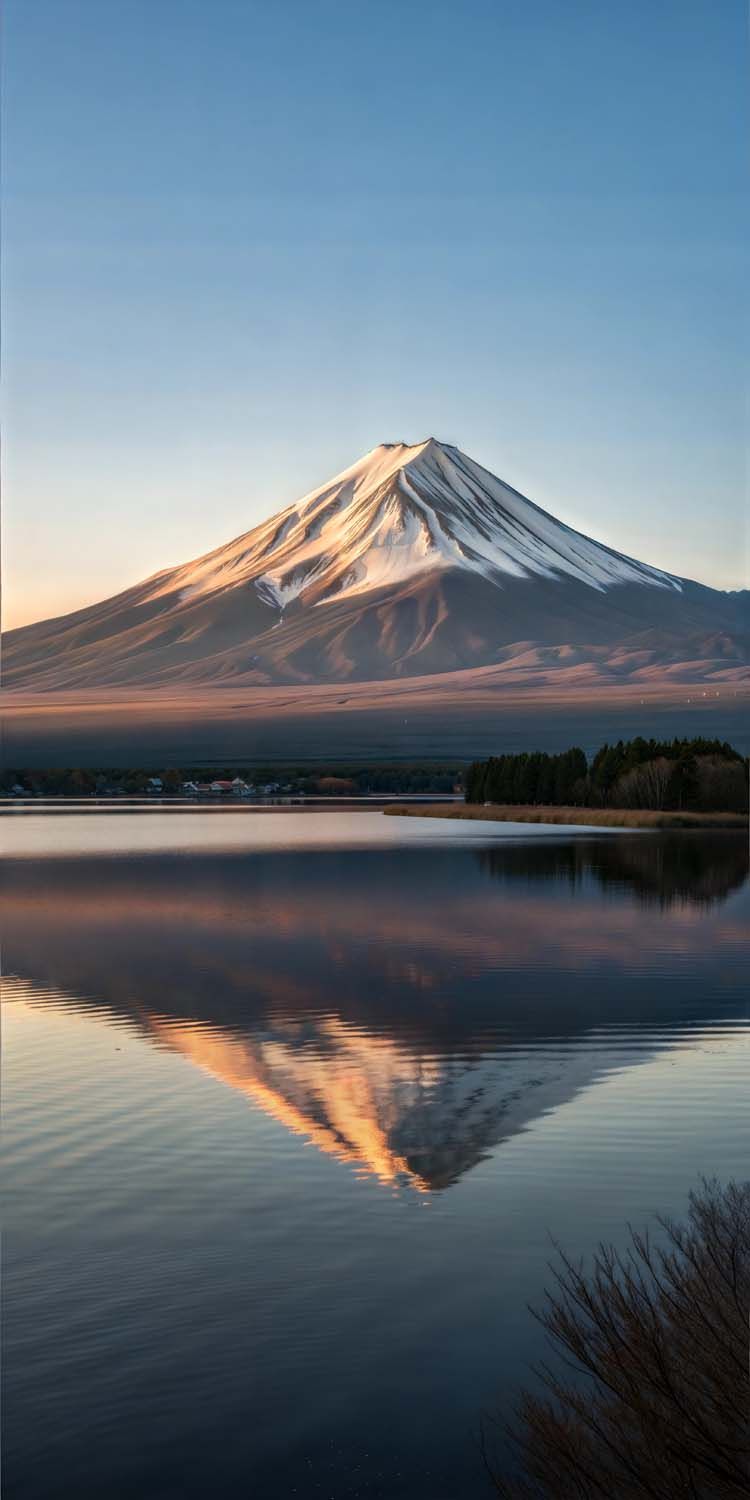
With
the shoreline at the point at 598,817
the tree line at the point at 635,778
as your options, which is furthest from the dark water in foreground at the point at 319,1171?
the tree line at the point at 635,778

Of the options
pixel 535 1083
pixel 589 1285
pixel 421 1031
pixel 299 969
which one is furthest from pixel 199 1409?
pixel 299 969

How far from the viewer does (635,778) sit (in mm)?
96438

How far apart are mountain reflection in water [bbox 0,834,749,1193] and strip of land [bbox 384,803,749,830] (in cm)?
3500

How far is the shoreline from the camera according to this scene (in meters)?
85.5

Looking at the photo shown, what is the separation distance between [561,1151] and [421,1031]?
668 cm

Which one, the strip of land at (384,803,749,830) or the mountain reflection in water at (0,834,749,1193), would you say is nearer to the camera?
the mountain reflection in water at (0,834,749,1193)

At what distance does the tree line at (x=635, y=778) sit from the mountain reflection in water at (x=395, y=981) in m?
39.9

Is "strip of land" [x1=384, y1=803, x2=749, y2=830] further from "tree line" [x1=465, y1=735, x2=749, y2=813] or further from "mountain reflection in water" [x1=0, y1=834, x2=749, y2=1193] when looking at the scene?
"mountain reflection in water" [x1=0, y1=834, x2=749, y2=1193]

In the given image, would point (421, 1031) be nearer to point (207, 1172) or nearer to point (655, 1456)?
point (207, 1172)

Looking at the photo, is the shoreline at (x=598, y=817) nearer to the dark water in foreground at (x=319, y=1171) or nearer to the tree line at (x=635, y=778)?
the tree line at (x=635, y=778)

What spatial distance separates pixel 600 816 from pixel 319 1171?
77844 millimetres

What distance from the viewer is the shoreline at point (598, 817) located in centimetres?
8550

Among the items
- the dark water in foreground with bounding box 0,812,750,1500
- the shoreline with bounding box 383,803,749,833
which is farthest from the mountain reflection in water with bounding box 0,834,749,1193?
the shoreline with bounding box 383,803,749,833

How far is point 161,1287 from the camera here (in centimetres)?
1038
